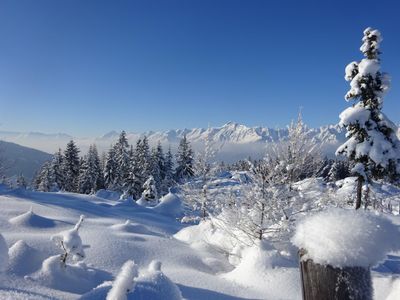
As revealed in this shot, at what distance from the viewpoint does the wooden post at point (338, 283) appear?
1.36 m

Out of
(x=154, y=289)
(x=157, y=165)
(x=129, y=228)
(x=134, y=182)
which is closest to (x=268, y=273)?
(x=129, y=228)

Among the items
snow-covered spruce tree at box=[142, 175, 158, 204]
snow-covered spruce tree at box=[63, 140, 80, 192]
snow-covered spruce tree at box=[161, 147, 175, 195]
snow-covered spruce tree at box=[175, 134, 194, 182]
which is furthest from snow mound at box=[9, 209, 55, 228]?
snow-covered spruce tree at box=[63, 140, 80, 192]

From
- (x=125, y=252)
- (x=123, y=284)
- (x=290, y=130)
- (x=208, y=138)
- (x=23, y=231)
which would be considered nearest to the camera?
(x=123, y=284)

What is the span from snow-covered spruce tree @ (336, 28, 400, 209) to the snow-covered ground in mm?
6725

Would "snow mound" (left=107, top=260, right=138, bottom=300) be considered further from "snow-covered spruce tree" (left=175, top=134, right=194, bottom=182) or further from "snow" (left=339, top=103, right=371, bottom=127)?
"snow-covered spruce tree" (left=175, top=134, right=194, bottom=182)

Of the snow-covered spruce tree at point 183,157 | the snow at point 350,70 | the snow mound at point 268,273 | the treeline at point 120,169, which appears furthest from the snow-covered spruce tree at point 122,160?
the snow mound at point 268,273

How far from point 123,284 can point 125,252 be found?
18.7ft

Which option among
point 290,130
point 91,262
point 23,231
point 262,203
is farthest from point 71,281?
point 290,130

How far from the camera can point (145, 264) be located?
697cm

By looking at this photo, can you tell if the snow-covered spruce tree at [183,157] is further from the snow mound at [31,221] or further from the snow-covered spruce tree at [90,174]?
the snow mound at [31,221]

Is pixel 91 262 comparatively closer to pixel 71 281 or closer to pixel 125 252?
pixel 125 252

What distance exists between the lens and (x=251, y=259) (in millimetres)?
7250

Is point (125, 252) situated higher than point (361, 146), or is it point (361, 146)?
point (361, 146)

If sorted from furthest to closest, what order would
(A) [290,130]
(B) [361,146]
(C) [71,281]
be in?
(B) [361,146]
(A) [290,130]
(C) [71,281]
